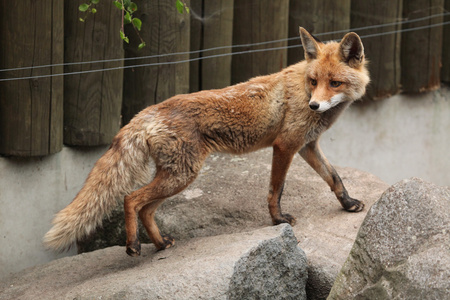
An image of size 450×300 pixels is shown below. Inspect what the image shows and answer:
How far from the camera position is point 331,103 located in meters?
4.91

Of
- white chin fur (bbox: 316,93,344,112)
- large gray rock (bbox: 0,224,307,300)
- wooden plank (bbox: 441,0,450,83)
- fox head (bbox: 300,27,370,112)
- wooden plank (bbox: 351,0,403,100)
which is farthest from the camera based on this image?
wooden plank (bbox: 441,0,450,83)

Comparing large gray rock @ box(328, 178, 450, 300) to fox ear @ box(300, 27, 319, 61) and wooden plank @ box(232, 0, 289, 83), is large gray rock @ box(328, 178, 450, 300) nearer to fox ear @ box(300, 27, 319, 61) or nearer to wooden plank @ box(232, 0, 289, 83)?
fox ear @ box(300, 27, 319, 61)

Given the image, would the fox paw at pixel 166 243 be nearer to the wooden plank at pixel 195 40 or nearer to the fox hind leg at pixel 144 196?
the fox hind leg at pixel 144 196

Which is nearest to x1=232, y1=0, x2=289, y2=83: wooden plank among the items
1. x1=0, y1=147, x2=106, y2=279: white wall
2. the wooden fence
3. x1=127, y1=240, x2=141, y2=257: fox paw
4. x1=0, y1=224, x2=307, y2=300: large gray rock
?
the wooden fence

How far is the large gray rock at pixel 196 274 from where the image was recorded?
153 inches

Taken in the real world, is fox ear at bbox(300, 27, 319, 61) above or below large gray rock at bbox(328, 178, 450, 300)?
above

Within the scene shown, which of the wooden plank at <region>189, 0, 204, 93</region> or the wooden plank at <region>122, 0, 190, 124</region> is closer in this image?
the wooden plank at <region>122, 0, 190, 124</region>

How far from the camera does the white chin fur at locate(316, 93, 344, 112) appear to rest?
15.8 feet

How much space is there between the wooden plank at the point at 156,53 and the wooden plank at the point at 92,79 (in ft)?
0.73

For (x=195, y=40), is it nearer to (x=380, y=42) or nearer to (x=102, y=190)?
(x=102, y=190)

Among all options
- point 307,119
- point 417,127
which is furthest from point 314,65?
point 417,127

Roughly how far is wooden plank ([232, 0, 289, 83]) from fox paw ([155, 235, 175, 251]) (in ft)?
7.66

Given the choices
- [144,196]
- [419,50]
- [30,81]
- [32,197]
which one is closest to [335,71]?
[144,196]

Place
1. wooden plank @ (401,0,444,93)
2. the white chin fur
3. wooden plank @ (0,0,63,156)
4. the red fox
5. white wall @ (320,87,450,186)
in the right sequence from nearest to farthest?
1. the red fox
2. the white chin fur
3. wooden plank @ (0,0,63,156)
4. white wall @ (320,87,450,186)
5. wooden plank @ (401,0,444,93)
